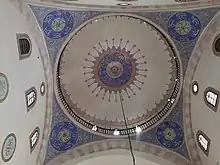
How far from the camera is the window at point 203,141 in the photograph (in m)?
9.51

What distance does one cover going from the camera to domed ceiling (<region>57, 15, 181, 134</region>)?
38.0 ft

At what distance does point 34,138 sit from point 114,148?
106 inches

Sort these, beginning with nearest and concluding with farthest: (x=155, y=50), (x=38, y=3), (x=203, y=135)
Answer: (x=38, y=3) → (x=203, y=135) → (x=155, y=50)

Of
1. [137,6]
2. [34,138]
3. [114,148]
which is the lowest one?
[114,148]

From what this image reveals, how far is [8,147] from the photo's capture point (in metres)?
7.86

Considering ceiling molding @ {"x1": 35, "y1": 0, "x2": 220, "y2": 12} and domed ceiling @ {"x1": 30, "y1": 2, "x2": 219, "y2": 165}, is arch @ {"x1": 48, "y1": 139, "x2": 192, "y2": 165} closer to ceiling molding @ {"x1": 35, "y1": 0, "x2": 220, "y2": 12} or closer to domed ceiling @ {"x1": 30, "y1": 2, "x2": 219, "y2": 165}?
domed ceiling @ {"x1": 30, "y1": 2, "x2": 219, "y2": 165}

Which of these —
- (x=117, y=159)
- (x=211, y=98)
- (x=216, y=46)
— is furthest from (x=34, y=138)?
(x=216, y=46)

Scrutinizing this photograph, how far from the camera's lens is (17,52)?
8.01 meters

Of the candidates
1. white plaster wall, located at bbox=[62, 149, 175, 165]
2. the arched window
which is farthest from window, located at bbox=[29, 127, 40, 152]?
white plaster wall, located at bbox=[62, 149, 175, 165]

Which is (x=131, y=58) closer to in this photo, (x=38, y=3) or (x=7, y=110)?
(x=38, y=3)

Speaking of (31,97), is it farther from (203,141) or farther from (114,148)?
(203,141)

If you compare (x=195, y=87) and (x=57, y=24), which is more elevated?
(x=57, y=24)

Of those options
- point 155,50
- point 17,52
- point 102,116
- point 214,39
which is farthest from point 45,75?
point 214,39

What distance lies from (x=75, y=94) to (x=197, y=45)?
4.67m
